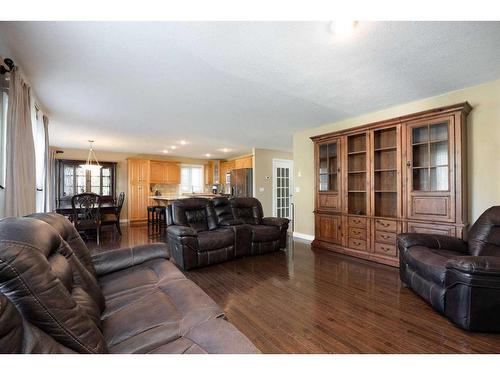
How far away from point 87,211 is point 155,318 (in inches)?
195

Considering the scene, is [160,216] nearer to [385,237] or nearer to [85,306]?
[385,237]

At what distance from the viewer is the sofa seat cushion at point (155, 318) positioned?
3.59 feet

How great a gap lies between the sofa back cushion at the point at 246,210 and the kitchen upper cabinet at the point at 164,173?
5.01 m

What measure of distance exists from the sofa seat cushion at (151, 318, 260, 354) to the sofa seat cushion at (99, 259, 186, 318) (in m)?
0.59

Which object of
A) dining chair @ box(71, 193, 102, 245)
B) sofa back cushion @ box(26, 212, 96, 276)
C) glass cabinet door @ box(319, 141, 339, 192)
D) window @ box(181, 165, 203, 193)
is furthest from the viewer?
window @ box(181, 165, 203, 193)

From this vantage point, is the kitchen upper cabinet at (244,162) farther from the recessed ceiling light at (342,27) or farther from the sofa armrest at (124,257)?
the recessed ceiling light at (342,27)

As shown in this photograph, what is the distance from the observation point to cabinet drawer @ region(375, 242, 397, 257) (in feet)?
11.9

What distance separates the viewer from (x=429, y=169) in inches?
133

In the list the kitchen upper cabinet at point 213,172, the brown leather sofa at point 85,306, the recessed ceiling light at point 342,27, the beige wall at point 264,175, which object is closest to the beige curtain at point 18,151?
the brown leather sofa at point 85,306

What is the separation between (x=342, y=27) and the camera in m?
1.89

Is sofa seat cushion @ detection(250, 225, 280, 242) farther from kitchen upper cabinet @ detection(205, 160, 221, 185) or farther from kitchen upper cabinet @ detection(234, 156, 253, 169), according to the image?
kitchen upper cabinet @ detection(205, 160, 221, 185)

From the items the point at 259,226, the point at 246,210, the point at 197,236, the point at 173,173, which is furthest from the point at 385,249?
the point at 173,173

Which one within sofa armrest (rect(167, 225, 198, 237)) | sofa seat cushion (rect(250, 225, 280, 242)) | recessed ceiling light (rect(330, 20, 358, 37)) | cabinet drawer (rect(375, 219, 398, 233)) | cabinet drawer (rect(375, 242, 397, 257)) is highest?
recessed ceiling light (rect(330, 20, 358, 37))

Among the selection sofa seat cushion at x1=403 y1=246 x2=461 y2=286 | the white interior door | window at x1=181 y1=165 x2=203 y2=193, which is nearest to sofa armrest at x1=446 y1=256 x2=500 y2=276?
sofa seat cushion at x1=403 y1=246 x2=461 y2=286
